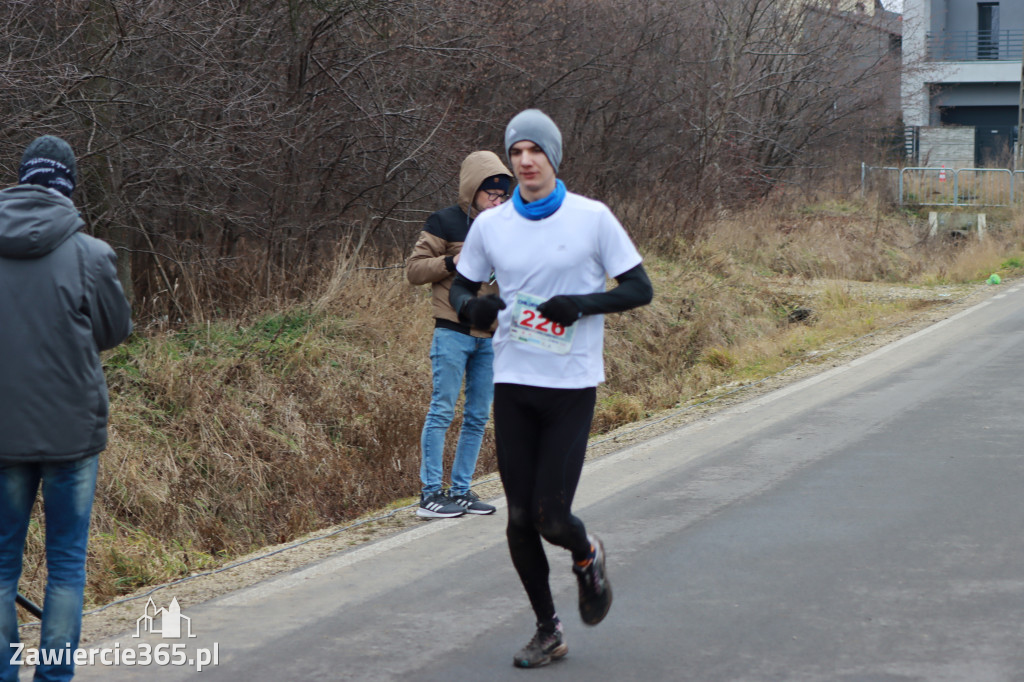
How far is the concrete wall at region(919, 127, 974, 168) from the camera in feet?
165

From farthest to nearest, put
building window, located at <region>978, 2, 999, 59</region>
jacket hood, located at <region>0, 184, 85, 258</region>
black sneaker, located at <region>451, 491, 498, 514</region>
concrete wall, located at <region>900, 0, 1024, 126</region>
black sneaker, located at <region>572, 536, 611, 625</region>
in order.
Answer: building window, located at <region>978, 2, 999, 59</region> → concrete wall, located at <region>900, 0, 1024, 126</region> → black sneaker, located at <region>451, 491, 498, 514</region> → black sneaker, located at <region>572, 536, 611, 625</region> → jacket hood, located at <region>0, 184, 85, 258</region>

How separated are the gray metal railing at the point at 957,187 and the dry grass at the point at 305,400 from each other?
720 inches

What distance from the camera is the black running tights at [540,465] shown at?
4.30 metres

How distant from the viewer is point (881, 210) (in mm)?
32688

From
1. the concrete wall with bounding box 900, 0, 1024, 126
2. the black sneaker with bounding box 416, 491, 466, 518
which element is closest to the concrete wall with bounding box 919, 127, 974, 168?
the concrete wall with bounding box 900, 0, 1024, 126

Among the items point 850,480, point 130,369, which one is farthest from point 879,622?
point 130,369

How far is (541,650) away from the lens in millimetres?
4508

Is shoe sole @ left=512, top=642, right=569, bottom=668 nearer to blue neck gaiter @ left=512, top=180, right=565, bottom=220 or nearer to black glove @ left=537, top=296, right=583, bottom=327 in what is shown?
black glove @ left=537, top=296, right=583, bottom=327

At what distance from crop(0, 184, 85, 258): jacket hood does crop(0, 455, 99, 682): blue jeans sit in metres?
0.75

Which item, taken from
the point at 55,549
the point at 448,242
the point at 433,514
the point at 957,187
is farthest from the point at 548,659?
the point at 957,187

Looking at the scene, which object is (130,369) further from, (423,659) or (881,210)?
(881,210)

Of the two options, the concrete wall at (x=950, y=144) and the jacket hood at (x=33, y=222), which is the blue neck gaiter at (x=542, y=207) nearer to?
the jacket hood at (x=33, y=222)

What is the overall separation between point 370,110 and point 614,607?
931cm

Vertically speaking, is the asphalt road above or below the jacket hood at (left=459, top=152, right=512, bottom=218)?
below
